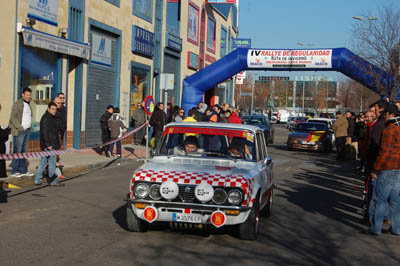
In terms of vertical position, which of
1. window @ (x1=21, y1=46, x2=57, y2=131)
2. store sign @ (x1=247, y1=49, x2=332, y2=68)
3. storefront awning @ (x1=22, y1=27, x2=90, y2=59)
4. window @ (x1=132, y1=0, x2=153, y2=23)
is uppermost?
window @ (x1=132, y1=0, x2=153, y2=23)

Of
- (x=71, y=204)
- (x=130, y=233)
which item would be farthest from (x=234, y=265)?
(x=71, y=204)

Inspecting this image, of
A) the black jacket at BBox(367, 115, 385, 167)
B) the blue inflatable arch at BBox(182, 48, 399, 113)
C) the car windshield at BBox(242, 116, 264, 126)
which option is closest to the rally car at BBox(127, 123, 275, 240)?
the black jacket at BBox(367, 115, 385, 167)

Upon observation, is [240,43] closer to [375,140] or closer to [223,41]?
[223,41]

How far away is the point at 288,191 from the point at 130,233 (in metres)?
6.08

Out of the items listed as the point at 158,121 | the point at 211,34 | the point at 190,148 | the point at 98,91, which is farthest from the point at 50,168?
the point at 211,34

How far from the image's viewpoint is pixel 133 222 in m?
7.22

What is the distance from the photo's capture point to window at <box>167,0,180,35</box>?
Result: 3039cm

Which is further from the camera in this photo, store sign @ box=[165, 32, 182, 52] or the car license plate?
store sign @ box=[165, 32, 182, 52]

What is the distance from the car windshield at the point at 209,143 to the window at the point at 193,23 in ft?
86.5

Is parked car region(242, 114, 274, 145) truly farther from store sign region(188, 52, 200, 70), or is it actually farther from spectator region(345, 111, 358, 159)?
spectator region(345, 111, 358, 159)

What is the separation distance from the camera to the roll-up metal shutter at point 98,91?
2133 cm

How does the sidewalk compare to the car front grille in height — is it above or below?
below

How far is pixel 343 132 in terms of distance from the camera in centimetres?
2197

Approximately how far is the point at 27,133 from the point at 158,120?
8.22m
